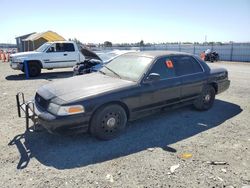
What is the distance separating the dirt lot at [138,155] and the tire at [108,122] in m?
0.15

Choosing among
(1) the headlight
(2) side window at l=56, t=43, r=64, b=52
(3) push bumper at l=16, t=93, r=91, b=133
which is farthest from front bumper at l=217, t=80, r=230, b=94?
(2) side window at l=56, t=43, r=64, b=52

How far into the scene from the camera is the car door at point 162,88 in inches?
190

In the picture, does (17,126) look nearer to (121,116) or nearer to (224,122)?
(121,116)

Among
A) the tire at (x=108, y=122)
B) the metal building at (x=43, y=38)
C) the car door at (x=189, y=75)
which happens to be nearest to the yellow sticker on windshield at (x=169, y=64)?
the car door at (x=189, y=75)

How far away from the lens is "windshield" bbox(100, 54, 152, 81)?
493 cm

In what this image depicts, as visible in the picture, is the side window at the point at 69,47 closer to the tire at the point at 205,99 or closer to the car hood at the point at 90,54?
the car hood at the point at 90,54

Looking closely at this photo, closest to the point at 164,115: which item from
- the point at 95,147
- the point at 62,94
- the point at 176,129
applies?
the point at 176,129

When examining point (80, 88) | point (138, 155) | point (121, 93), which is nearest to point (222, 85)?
point (121, 93)

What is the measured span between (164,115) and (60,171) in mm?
3140

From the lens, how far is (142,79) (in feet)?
15.7

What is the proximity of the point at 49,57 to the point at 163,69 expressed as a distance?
920 centimetres

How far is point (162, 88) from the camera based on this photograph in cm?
507

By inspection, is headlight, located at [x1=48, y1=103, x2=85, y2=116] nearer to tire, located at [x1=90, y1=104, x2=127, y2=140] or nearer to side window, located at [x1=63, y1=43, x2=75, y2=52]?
tire, located at [x1=90, y1=104, x2=127, y2=140]

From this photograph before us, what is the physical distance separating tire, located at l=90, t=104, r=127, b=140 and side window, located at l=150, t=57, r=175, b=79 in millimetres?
1164
